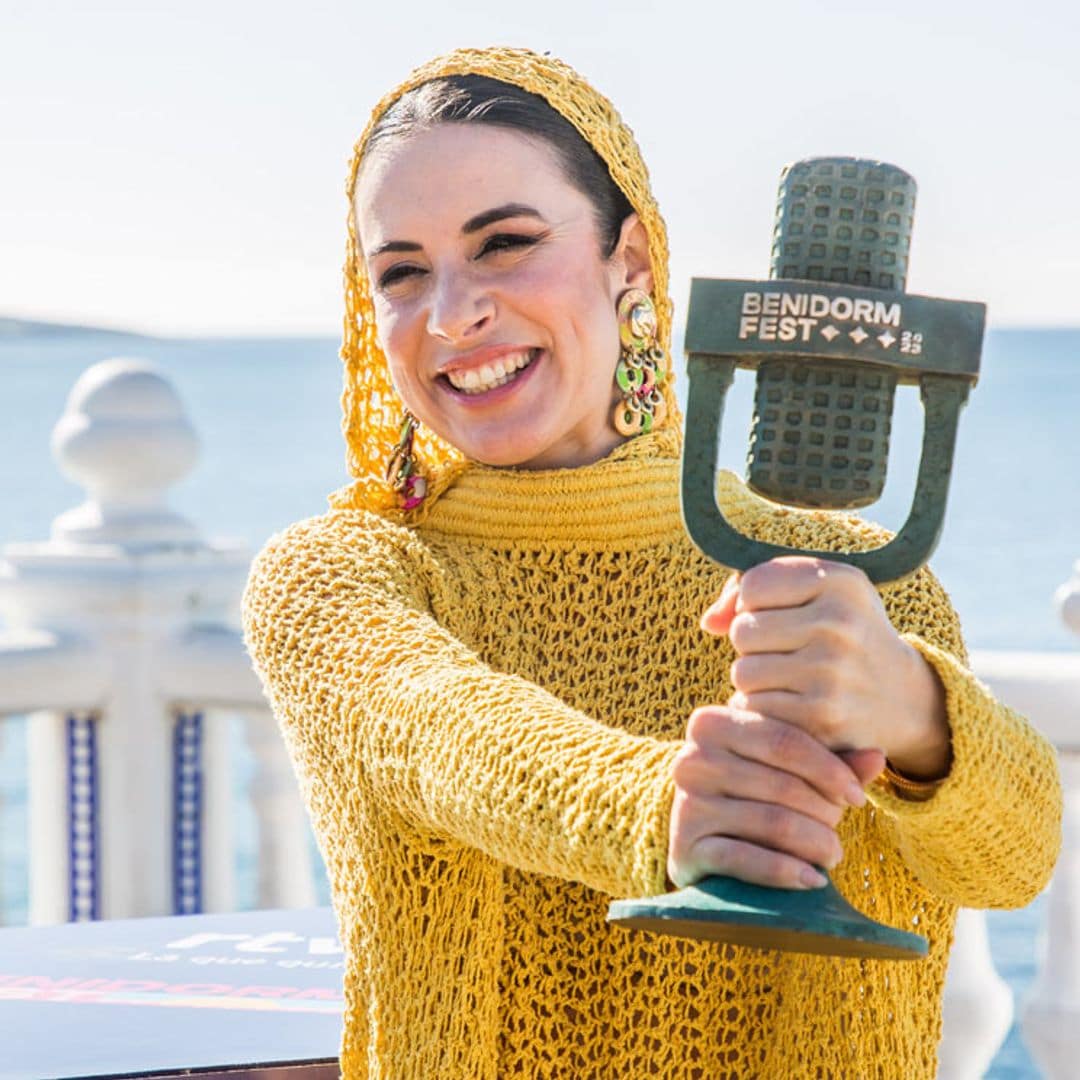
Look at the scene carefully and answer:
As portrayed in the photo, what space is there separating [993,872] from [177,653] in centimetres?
225

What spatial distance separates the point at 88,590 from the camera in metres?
3.30

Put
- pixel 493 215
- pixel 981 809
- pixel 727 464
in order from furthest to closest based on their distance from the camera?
1. pixel 727 464
2. pixel 493 215
3. pixel 981 809

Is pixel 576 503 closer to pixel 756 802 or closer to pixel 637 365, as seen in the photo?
pixel 637 365

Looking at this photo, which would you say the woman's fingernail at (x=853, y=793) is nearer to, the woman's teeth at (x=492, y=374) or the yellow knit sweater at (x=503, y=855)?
the yellow knit sweater at (x=503, y=855)

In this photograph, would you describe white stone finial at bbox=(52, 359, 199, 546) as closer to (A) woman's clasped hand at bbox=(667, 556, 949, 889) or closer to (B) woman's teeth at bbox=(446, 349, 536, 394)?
(B) woman's teeth at bbox=(446, 349, 536, 394)

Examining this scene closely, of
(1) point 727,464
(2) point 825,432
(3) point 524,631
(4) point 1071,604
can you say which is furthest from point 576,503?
(1) point 727,464

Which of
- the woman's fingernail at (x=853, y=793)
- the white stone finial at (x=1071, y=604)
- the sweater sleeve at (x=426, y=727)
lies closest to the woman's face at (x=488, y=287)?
the sweater sleeve at (x=426, y=727)

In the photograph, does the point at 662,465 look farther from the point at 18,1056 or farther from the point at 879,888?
the point at 18,1056

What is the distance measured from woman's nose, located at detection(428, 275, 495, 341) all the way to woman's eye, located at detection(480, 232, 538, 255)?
3 cm

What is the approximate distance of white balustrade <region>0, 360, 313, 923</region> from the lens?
330 centimetres

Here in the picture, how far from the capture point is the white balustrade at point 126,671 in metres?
3.30

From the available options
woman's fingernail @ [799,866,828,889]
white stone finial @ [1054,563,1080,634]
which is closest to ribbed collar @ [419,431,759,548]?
woman's fingernail @ [799,866,828,889]

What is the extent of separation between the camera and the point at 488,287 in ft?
4.69

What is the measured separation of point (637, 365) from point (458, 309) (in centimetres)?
19
